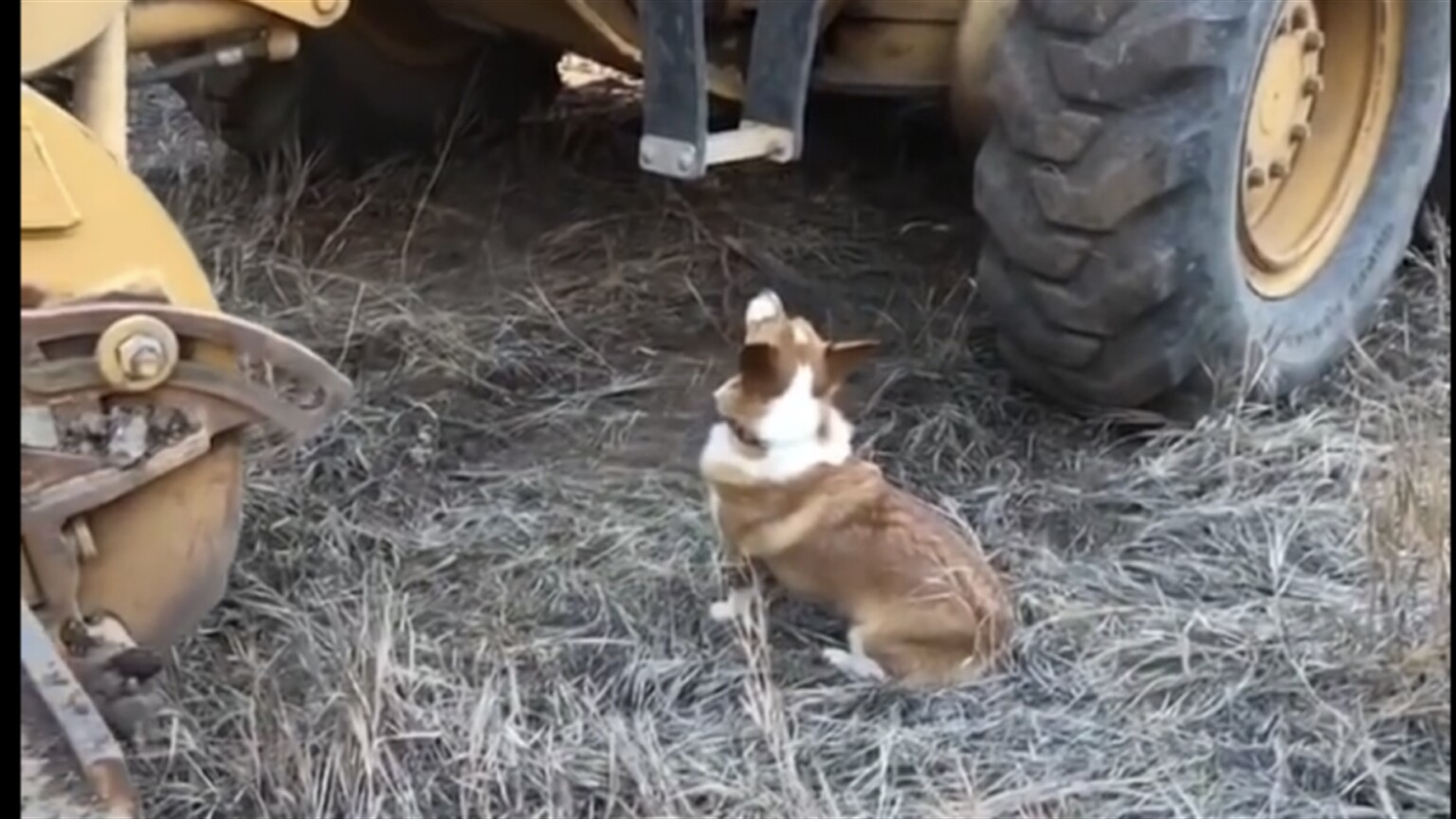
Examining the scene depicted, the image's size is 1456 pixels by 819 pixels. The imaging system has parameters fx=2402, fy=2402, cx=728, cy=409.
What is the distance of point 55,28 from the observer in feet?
6.80

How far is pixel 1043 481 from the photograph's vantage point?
308 cm

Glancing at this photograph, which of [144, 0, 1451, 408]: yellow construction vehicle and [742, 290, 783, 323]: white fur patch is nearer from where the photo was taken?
[742, 290, 783, 323]: white fur patch

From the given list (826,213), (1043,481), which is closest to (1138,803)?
(1043,481)

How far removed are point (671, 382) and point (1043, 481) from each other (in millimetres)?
629

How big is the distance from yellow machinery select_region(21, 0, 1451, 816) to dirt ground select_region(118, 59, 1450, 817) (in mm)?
159

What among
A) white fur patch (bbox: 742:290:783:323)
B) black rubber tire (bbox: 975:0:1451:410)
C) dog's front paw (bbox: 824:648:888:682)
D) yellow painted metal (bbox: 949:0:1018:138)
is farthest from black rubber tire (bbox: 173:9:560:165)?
dog's front paw (bbox: 824:648:888:682)

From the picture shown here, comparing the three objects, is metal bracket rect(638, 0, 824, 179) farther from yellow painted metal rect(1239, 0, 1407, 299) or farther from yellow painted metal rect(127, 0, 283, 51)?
yellow painted metal rect(1239, 0, 1407, 299)

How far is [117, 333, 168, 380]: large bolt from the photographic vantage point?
6.41 feet

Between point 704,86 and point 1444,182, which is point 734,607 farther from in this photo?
point 1444,182

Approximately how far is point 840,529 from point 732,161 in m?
0.72

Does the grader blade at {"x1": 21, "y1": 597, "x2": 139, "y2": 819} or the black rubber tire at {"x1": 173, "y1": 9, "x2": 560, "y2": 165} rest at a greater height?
the grader blade at {"x1": 21, "y1": 597, "x2": 139, "y2": 819}

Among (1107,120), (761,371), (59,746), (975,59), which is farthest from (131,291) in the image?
(975,59)

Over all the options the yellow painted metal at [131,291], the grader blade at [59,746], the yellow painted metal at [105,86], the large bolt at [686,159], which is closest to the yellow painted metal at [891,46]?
the large bolt at [686,159]

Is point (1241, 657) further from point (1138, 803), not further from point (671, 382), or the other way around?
point (671, 382)
